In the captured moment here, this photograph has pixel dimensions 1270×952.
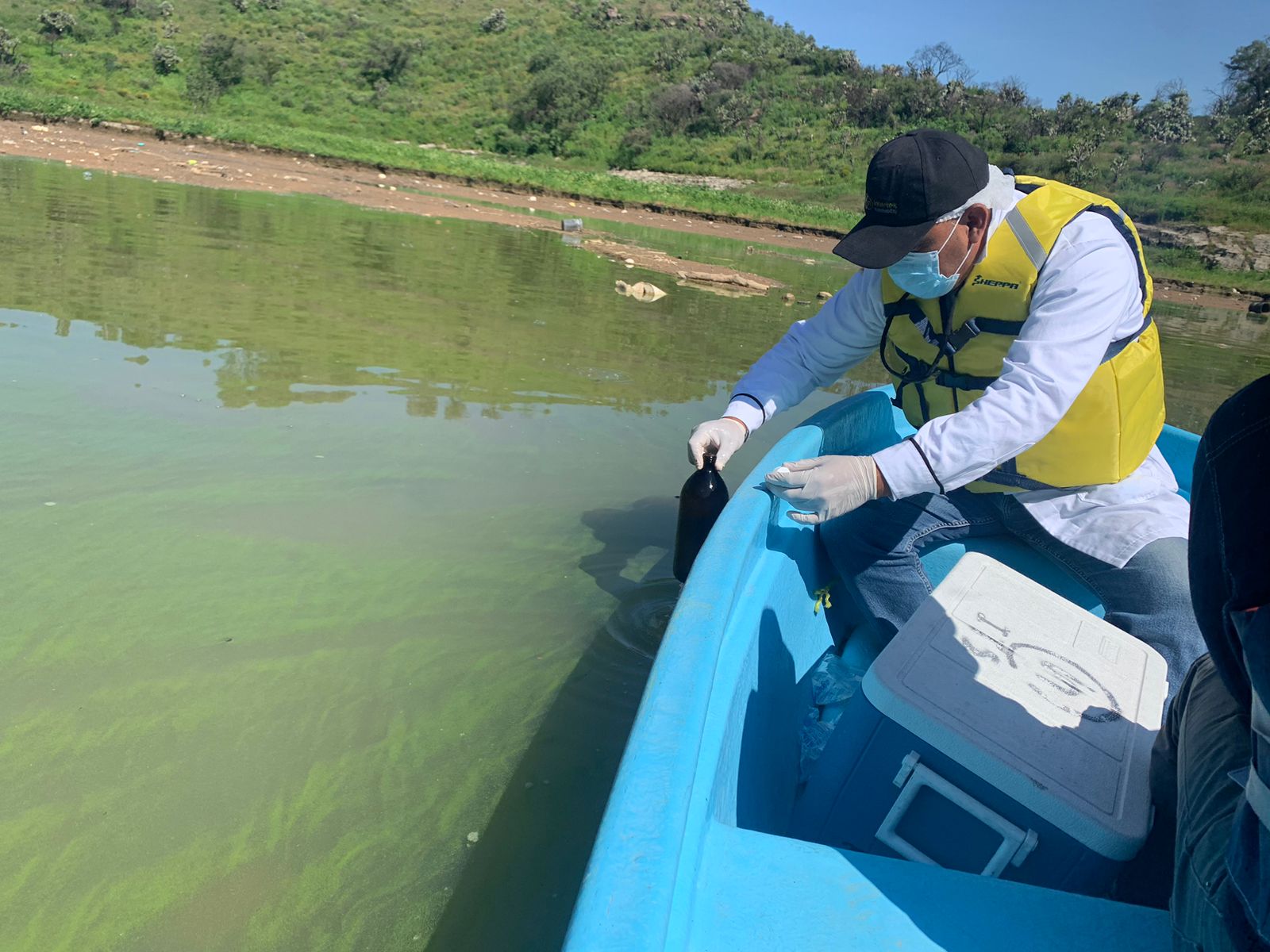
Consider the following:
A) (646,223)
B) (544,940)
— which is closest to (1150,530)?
(544,940)

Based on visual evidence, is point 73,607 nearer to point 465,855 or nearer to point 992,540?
point 465,855

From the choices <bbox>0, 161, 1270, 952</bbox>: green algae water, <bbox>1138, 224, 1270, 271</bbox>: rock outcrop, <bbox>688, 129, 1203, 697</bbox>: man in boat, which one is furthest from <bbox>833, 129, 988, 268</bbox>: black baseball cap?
<bbox>1138, 224, 1270, 271</bbox>: rock outcrop

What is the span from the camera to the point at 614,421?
5.02m

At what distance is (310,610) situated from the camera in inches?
112

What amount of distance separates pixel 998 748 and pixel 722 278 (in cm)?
1100

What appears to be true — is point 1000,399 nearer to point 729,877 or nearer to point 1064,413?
point 1064,413

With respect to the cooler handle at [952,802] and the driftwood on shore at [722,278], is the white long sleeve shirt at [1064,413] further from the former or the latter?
the driftwood on shore at [722,278]

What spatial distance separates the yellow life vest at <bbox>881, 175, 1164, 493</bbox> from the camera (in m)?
2.34

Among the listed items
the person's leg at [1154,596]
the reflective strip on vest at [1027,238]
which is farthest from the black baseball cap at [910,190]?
the person's leg at [1154,596]

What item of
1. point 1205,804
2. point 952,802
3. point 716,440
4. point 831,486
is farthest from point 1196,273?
point 1205,804

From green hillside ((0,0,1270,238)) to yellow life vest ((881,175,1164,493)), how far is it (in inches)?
991

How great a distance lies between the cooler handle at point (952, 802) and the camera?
144cm

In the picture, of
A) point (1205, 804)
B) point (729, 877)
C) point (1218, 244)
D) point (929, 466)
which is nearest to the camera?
point (1205, 804)

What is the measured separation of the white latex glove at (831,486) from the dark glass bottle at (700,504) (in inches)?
26.0
